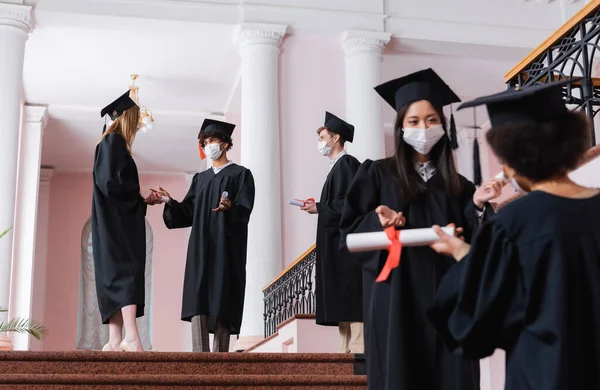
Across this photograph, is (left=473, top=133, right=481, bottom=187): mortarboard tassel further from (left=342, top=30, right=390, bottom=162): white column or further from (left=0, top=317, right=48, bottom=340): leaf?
(left=342, top=30, right=390, bottom=162): white column

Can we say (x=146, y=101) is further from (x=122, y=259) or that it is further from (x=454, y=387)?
(x=454, y=387)

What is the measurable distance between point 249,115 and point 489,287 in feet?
30.1

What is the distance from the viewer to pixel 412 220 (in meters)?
3.93

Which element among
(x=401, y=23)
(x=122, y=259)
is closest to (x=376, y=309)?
(x=122, y=259)

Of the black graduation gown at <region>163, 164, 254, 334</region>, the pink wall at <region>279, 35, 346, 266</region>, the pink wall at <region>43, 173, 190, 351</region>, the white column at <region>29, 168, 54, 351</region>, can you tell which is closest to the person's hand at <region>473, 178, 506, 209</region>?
the black graduation gown at <region>163, 164, 254, 334</region>

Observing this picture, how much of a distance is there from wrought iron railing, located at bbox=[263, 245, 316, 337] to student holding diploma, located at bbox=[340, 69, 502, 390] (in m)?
5.28

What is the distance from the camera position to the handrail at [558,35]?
21.2 feet

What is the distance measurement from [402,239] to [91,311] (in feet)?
51.4

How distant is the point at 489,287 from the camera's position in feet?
9.48

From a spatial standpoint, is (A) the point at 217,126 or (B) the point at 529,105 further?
(A) the point at 217,126

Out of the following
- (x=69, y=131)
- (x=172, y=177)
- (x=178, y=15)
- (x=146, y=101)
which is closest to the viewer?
(x=178, y=15)

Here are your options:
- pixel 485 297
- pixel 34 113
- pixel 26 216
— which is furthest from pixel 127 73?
pixel 485 297

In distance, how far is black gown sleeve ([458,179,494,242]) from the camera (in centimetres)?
388

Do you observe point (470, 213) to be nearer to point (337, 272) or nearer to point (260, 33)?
point (337, 272)
